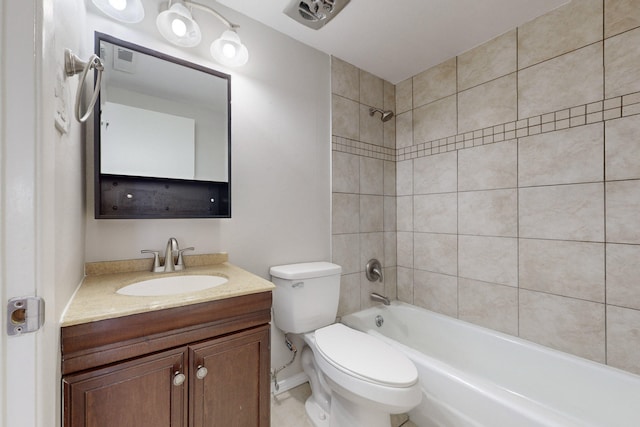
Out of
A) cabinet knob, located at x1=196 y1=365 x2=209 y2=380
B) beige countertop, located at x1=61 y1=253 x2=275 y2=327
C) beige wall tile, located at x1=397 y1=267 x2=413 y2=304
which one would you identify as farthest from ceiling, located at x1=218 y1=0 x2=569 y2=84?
cabinet knob, located at x1=196 y1=365 x2=209 y2=380

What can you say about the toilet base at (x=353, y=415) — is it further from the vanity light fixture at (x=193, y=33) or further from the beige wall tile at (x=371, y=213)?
the vanity light fixture at (x=193, y=33)

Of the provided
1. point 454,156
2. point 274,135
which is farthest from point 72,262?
point 454,156

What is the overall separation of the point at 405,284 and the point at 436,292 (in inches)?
10.5

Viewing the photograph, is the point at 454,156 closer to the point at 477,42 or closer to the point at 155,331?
the point at 477,42

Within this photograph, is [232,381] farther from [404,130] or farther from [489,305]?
[404,130]

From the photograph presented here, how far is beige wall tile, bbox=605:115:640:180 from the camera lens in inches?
47.7

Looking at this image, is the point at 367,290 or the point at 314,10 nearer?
the point at 314,10

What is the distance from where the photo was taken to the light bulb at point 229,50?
4.54ft

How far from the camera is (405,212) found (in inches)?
85.7

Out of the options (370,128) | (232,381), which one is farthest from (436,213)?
(232,381)

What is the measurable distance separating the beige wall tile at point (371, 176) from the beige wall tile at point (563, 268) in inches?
39.2

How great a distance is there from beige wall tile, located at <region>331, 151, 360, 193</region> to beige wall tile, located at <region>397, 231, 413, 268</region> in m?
0.58

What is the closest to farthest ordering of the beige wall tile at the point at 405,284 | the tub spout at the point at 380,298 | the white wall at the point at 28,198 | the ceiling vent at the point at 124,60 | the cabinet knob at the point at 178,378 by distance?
the white wall at the point at 28,198, the cabinet knob at the point at 178,378, the ceiling vent at the point at 124,60, the tub spout at the point at 380,298, the beige wall tile at the point at 405,284

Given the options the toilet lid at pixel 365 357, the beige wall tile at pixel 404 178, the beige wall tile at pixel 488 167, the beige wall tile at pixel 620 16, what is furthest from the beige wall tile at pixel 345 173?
the beige wall tile at pixel 620 16
